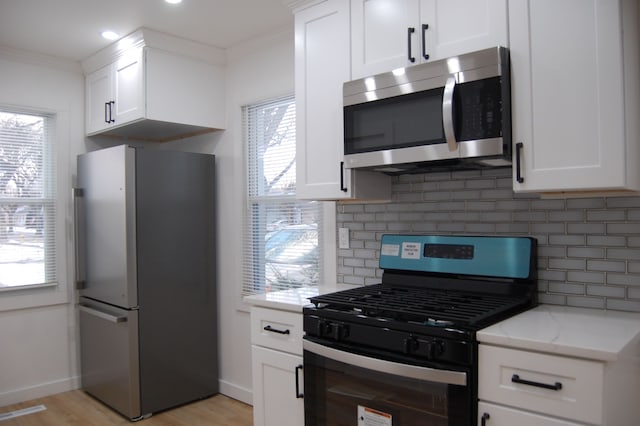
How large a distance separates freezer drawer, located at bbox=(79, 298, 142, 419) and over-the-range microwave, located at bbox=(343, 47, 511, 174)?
1.94 metres

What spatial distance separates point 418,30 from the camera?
2.11 metres

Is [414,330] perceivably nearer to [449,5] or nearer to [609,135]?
[609,135]

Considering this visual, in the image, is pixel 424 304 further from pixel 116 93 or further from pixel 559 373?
pixel 116 93

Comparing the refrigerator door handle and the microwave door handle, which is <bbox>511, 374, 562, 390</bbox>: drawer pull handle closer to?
the microwave door handle

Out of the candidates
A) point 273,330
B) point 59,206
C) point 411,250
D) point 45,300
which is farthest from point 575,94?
point 45,300

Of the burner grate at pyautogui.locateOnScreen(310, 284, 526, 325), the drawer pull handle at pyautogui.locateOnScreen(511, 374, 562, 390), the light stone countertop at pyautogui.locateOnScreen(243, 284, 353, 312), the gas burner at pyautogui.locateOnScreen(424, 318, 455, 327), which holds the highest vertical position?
the burner grate at pyautogui.locateOnScreen(310, 284, 526, 325)

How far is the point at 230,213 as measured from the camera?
143 inches

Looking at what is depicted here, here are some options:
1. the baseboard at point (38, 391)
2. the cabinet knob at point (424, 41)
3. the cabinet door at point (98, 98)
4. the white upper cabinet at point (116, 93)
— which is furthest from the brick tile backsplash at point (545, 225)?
the baseboard at point (38, 391)

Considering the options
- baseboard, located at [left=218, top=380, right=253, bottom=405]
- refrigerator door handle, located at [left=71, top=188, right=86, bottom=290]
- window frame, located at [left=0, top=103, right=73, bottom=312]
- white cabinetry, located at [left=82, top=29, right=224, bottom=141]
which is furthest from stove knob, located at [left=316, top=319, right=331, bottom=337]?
window frame, located at [left=0, top=103, right=73, bottom=312]

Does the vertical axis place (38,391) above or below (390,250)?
below

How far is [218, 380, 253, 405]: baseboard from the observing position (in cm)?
346

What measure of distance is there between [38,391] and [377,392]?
2.91 meters

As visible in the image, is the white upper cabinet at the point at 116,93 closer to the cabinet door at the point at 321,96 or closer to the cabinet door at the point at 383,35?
the cabinet door at the point at 321,96

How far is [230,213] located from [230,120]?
0.66 meters
